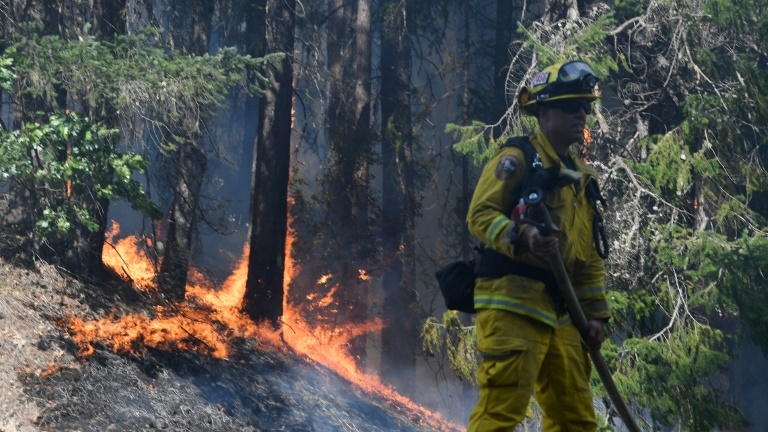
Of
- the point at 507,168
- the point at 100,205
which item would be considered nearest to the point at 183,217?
the point at 100,205

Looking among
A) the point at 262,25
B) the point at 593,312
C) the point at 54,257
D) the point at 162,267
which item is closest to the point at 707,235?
the point at 593,312

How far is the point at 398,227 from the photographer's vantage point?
20219 millimetres

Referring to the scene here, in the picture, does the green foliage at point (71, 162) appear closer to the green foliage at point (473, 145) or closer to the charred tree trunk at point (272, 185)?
the green foliage at point (473, 145)

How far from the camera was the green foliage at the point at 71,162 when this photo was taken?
8.93 metres

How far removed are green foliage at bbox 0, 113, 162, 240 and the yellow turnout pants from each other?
5459 millimetres

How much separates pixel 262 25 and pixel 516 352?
47.9ft

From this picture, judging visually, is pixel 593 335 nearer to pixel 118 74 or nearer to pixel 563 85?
pixel 563 85

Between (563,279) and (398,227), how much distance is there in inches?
621

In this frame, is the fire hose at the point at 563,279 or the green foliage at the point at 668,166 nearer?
the fire hose at the point at 563,279

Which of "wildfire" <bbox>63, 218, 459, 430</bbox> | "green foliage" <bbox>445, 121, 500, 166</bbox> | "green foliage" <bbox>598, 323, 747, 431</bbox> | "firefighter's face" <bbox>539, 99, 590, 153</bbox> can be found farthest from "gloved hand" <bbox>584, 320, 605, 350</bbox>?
"wildfire" <bbox>63, 218, 459, 430</bbox>

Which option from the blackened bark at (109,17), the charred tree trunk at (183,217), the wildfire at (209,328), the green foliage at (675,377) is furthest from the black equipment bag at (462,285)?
the charred tree trunk at (183,217)

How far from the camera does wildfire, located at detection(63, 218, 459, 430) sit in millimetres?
10953

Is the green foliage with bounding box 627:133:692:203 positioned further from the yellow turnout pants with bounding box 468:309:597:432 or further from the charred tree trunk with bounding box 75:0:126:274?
the charred tree trunk with bounding box 75:0:126:274

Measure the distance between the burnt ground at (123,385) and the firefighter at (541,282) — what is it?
5.29m
